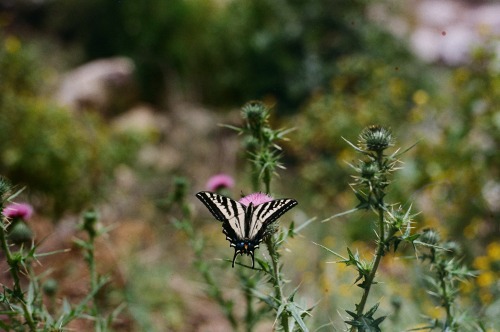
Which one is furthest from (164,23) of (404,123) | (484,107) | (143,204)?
(484,107)

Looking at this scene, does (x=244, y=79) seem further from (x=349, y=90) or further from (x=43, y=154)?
(x=43, y=154)

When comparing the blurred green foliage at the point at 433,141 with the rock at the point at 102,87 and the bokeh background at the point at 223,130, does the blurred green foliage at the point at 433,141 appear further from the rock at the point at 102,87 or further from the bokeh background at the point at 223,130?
the rock at the point at 102,87

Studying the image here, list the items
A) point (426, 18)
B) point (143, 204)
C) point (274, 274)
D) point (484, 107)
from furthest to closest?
point (426, 18) < point (143, 204) < point (484, 107) < point (274, 274)

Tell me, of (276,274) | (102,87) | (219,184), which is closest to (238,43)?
(102,87)

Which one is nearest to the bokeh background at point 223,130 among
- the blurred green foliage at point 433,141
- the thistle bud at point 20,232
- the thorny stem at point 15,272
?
the blurred green foliage at point 433,141

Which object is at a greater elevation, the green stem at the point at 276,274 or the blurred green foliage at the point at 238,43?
the blurred green foliage at the point at 238,43

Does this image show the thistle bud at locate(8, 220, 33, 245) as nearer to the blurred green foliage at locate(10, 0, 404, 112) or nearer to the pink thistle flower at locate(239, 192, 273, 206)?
the pink thistle flower at locate(239, 192, 273, 206)
